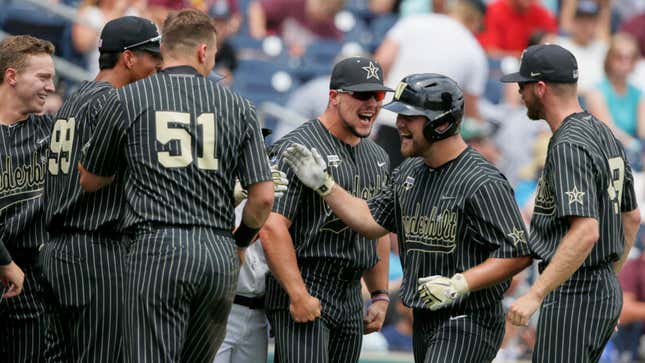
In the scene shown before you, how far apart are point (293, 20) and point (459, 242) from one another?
23.6ft

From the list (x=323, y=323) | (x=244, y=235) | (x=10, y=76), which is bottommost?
(x=323, y=323)

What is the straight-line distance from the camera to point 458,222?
582 cm

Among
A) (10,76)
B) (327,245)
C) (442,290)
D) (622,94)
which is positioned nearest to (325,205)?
(327,245)

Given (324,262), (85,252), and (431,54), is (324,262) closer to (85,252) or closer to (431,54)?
(85,252)

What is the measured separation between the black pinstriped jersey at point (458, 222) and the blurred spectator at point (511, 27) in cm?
753

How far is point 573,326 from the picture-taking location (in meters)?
5.95

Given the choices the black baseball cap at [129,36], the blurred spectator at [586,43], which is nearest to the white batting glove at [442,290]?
the black baseball cap at [129,36]

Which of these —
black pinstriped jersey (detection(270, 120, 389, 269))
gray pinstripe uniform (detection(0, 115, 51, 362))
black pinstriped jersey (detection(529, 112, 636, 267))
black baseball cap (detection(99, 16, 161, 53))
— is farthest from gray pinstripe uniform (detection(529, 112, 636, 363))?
gray pinstripe uniform (detection(0, 115, 51, 362))

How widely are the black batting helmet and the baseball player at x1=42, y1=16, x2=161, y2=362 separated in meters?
1.35

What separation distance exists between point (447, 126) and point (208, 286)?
1524 mm

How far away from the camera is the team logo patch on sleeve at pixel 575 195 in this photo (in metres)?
5.75

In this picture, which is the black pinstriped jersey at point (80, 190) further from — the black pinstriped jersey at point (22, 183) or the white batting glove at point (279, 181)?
the white batting glove at point (279, 181)

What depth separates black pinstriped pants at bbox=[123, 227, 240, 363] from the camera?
5195mm

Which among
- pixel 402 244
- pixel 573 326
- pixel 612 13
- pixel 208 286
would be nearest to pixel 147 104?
pixel 208 286
